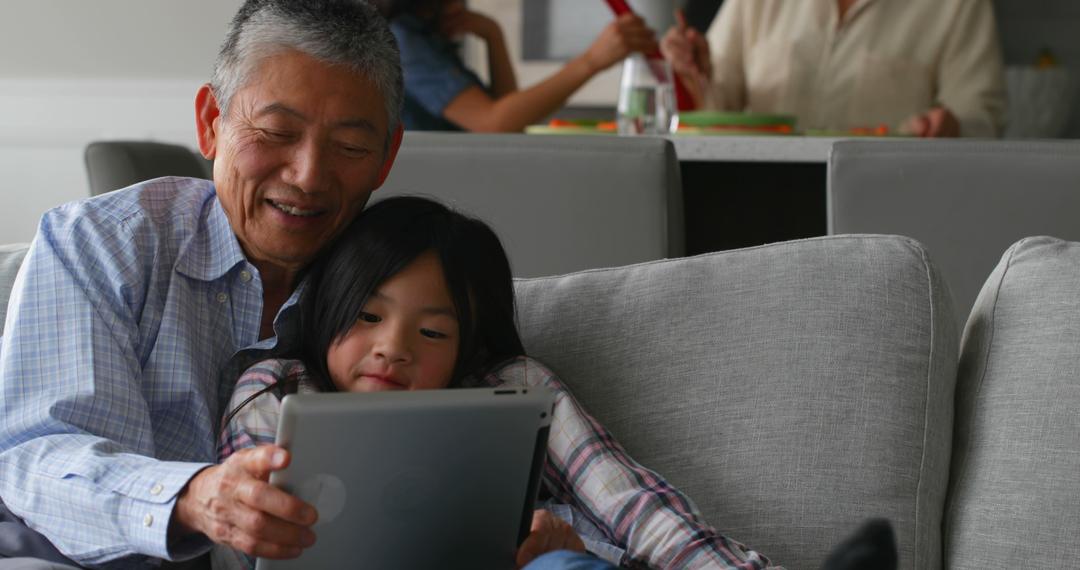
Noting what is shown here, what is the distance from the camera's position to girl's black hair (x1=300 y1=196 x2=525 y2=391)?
54.0 inches

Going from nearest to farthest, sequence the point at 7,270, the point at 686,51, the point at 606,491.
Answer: the point at 606,491 → the point at 7,270 → the point at 686,51

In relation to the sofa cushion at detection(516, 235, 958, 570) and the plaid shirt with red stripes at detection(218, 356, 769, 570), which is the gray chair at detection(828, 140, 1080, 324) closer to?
the sofa cushion at detection(516, 235, 958, 570)

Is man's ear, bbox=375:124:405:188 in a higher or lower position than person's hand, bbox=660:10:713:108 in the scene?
higher

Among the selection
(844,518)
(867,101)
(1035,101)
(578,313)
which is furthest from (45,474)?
(1035,101)

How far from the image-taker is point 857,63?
3.50 metres

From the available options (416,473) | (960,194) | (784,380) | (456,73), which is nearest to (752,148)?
(960,194)

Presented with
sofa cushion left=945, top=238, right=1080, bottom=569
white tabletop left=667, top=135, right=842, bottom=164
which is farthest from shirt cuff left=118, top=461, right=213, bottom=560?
white tabletop left=667, top=135, right=842, bottom=164

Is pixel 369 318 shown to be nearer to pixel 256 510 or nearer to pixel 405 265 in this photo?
pixel 405 265

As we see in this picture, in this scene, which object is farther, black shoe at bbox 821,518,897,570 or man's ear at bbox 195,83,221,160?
man's ear at bbox 195,83,221,160

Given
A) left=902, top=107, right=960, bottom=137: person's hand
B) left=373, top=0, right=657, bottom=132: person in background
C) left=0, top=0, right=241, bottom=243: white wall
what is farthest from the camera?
left=0, top=0, right=241, bottom=243: white wall

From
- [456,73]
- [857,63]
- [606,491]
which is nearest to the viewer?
[606,491]

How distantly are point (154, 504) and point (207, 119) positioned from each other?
53 centimetres

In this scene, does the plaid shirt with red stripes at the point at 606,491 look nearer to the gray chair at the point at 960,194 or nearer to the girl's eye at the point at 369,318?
the girl's eye at the point at 369,318

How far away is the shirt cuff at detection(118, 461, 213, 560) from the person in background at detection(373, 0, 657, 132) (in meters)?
1.68
